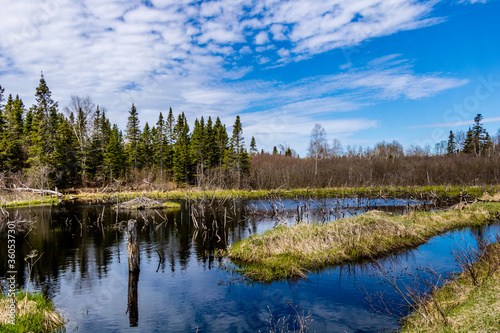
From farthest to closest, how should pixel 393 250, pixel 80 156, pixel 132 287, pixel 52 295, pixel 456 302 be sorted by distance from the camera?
1. pixel 80 156
2. pixel 393 250
3. pixel 132 287
4. pixel 52 295
5. pixel 456 302

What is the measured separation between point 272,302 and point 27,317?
845cm

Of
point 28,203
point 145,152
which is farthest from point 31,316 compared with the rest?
point 145,152

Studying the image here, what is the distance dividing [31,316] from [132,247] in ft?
21.1

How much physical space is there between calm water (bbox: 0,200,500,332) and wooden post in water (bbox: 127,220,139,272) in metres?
0.58

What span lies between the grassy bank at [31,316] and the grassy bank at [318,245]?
8409 millimetres

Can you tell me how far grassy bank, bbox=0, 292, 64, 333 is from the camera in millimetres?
9305

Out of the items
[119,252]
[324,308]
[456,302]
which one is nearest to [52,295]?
[119,252]

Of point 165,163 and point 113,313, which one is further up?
point 165,163

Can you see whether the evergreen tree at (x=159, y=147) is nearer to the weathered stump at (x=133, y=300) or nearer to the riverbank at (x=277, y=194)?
the riverbank at (x=277, y=194)

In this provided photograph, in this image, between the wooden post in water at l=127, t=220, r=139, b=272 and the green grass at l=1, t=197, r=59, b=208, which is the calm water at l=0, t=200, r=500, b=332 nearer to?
the wooden post in water at l=127, t=220, r=139, b=272

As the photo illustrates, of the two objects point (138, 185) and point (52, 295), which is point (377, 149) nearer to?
point (138, 185)

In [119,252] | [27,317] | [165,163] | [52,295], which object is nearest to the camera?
[27,317]

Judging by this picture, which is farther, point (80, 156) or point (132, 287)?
point (80, 156)

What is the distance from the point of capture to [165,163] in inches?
3105
